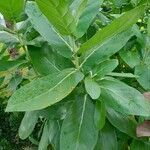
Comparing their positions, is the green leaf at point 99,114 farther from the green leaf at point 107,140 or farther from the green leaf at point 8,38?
the green leaf at point 8,38

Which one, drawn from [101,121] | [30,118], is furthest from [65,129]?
[30,118]

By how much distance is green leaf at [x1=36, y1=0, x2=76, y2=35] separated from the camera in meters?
0.94

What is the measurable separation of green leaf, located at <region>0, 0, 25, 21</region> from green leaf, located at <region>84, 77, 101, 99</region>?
261 mm

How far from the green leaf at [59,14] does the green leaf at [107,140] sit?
1.16 ft

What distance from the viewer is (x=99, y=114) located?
115cm

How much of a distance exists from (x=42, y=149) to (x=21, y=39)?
1.26ft

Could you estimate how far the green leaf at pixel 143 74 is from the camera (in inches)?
50.3

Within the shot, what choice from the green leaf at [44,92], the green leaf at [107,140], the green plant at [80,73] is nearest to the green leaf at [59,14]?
the green plant at [80,73]

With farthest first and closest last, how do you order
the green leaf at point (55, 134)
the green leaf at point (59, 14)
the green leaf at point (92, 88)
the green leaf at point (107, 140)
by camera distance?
1. the green leaf at point (55, 134)
2. the green leaf at point (107, 140)
3. the green leaf at point (92, 88)
4. the green leaf at point (59, 14)

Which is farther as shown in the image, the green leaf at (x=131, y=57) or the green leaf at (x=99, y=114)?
the green leaf at (x=131, y=57)

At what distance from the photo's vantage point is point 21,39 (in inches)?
52.9

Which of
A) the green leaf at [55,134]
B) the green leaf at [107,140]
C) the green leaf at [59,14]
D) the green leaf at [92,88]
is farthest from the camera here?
the green leaf at [55,134]

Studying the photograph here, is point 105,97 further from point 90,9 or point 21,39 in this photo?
point 21,39

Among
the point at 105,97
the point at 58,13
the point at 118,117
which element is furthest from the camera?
the point at 118,117
